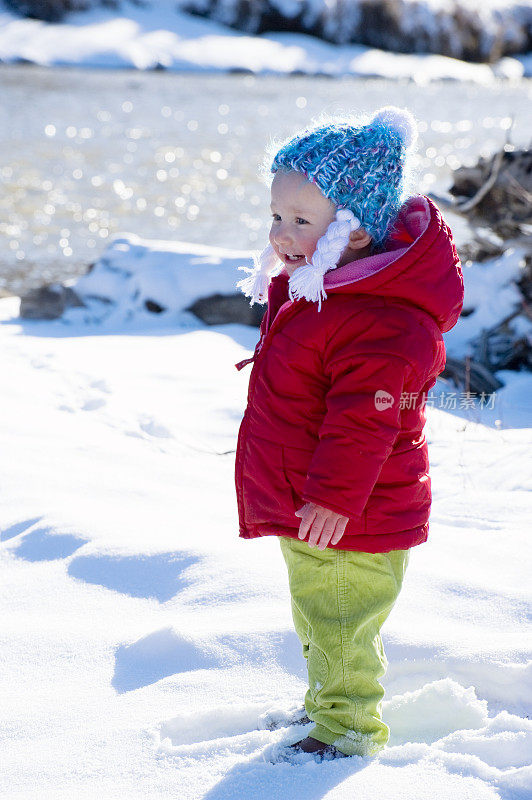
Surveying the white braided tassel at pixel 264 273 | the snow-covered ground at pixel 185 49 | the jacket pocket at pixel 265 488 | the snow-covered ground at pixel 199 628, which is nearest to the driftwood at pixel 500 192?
the snow-covered ground at pixel 199 628

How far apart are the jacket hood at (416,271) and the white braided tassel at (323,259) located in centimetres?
3

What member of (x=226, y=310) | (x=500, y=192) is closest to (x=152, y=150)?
(x=226, y=310)

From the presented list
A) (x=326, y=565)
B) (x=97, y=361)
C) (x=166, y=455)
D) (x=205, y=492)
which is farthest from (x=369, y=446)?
(x=97, y=361)

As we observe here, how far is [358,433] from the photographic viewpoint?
1.79 metres

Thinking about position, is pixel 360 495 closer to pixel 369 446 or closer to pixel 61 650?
pixel 369 446

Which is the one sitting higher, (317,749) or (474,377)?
(317,749)

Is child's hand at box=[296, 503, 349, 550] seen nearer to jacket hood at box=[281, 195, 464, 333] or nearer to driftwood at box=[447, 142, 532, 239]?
jacket hood at box=[281, 195, 464, 333]

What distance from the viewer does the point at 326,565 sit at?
1.96m

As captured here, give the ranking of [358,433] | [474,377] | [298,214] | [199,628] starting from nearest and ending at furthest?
[358,433] < [298,214] < [199,628] < [474,377]

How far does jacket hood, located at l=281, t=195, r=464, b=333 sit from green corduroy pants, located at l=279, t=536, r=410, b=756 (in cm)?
53

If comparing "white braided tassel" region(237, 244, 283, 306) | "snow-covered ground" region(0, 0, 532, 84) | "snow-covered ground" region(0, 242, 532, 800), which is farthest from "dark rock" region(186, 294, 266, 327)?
"snow-covered ground" region(0, 0, 532, 84)

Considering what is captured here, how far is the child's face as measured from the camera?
74.4 inches

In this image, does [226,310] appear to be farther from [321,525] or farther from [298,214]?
[321,525]

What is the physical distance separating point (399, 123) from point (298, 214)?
0.28m
